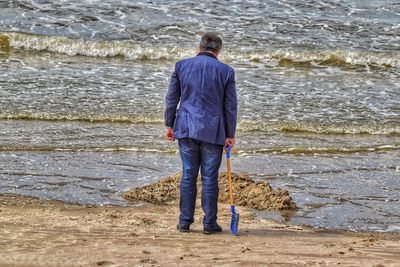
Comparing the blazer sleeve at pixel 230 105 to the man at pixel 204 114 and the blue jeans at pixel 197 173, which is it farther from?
the blue jeans at pixel 197 173

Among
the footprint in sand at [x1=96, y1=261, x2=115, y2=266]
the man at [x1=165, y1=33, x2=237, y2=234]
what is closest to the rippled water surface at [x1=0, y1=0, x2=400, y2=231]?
the man at [x1=165, y1=33, x2=237, y2=234]

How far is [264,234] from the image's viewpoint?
24.3ft

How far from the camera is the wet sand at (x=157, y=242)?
6.41 m

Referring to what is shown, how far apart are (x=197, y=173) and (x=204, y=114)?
0.54 meters

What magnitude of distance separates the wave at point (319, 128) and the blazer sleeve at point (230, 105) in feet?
16.6

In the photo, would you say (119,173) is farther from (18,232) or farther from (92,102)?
(92,102)

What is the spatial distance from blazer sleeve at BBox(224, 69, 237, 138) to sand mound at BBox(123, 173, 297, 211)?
60.5 inches

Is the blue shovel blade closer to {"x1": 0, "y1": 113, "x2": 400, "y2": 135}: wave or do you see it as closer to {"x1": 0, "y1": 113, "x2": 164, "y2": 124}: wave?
{"x1": 0, "y1": 113, "x2": 400, "y2": 135}: wave

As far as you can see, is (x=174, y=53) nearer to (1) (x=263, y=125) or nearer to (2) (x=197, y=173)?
(1) (x=263, y=125)

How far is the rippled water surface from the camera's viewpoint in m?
9.42

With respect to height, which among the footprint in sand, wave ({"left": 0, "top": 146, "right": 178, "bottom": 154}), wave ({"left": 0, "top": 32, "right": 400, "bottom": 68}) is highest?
wave ({"left": 0, "top": 32, "right": 400, "bottom": 68})

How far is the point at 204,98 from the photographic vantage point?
7.04 meters

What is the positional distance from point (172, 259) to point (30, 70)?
986cm

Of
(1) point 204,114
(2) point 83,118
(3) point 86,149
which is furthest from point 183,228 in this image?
(2) point 83,118
